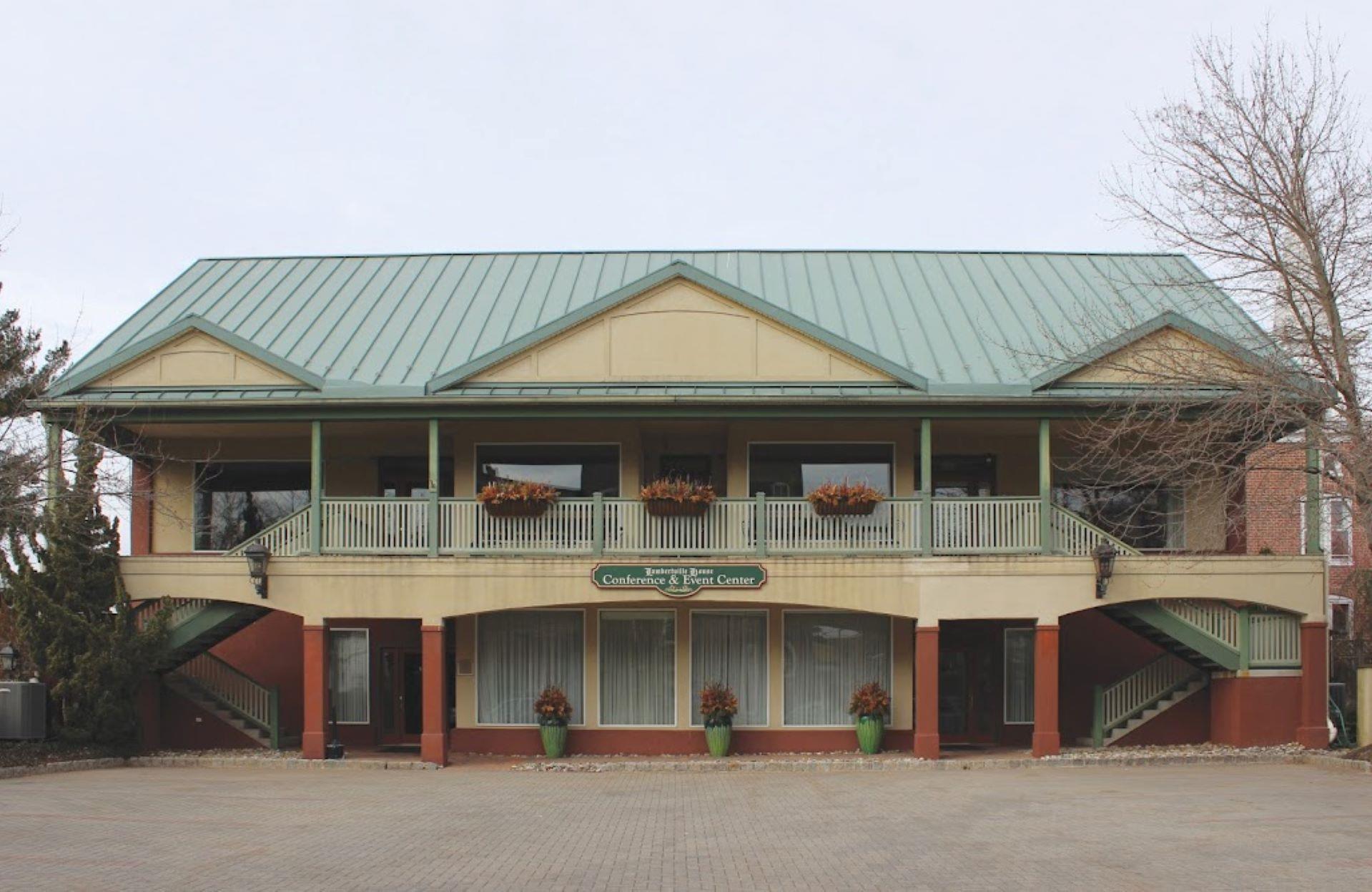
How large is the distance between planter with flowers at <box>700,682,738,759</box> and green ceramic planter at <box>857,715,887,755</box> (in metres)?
2.09

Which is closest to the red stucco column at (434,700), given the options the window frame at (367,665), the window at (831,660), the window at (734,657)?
the window frame at (367,665)

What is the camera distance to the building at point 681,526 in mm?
23016

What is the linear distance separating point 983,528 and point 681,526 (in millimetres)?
4818

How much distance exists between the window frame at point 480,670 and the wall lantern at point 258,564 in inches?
152

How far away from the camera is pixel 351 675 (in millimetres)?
26297

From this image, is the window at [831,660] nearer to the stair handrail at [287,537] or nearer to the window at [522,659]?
the window at [522,659]

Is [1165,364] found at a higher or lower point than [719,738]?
higher

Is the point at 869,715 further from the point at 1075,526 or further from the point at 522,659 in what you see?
the point at 522,659

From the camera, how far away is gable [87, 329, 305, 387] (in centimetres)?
2400

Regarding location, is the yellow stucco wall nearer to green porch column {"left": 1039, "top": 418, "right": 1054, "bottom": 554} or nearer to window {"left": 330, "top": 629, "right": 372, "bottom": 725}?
window {"left": 330, "top": 629, "right": 372, "bottom": 725}

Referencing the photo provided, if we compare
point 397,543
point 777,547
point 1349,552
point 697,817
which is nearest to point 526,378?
point 397,543

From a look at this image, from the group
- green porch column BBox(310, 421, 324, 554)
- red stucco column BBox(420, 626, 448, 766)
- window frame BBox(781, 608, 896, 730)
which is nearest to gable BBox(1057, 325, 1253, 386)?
window frame BBox(781, 608, 896, 730)

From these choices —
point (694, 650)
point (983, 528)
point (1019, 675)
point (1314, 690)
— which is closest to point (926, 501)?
point (983, 528)

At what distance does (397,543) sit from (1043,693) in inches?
415
